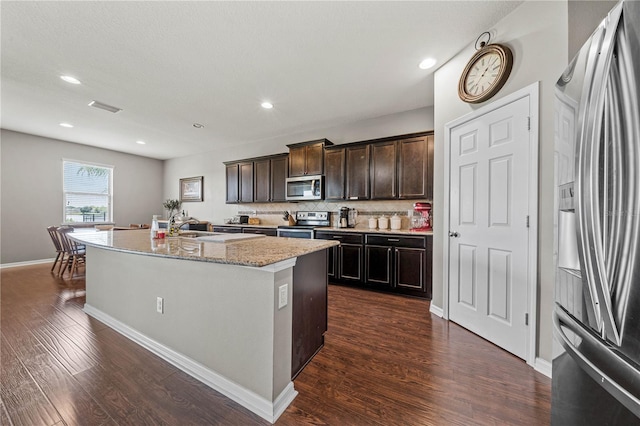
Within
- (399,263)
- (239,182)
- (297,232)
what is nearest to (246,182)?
(239,182)

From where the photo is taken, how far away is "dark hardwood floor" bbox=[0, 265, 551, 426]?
1.30 metres

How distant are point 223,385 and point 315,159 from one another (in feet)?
11.4

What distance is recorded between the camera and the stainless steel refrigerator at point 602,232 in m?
0.51

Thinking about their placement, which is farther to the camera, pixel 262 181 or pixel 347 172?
pixel 262 181

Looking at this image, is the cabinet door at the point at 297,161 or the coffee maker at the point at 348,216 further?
the cabinet door at the point at 297,161

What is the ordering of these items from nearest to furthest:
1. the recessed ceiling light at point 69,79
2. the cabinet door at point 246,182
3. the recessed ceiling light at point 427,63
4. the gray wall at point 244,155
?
the recessed ceiling light at point 427,63 → the recessed ceiling light at point 69,79 → the gray wall at point 244,155 → the cabinet door at point 246,182

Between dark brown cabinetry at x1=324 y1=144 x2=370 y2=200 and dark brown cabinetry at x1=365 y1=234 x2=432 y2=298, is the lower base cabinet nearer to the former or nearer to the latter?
dark brown cabinetry at x1=365 y1=234 x2=432 y2=298

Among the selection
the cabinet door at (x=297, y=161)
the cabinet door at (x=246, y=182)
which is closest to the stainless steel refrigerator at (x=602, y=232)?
the cabinet door at (x=297, y=161)

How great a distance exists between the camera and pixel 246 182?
17.2 feet

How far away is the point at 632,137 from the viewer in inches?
20.1

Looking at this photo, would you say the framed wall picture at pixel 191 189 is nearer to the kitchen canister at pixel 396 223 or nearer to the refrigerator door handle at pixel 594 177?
the kitchen canister at pixel 396 223

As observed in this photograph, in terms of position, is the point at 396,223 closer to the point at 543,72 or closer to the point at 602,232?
the point at 543,72

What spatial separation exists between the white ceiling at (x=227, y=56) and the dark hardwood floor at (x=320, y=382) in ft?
8.70

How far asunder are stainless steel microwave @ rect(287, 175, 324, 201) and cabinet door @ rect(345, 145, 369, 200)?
509mm
